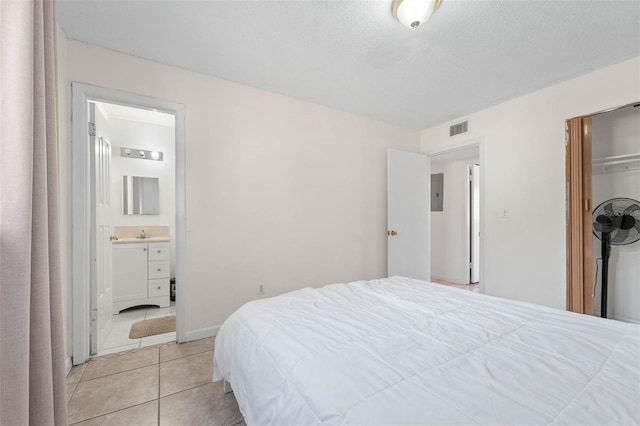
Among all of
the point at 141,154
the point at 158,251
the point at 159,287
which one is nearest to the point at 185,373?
the point at 159,287

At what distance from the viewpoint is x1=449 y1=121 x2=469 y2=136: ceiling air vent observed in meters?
3.49

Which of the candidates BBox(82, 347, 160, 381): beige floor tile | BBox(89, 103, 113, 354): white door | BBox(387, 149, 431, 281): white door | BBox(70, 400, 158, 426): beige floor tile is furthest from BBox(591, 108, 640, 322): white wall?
BBox(89, 103, 113, 354): white door

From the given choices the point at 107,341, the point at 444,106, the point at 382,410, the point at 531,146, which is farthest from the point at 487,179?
the point at 107,341

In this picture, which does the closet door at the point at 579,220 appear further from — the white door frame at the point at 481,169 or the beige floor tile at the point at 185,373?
the beige floor tile at the point at 185,373

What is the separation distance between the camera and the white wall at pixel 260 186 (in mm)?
2438

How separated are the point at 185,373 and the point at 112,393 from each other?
405 millimetres

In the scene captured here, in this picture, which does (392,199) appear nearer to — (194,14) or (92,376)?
(194,14)

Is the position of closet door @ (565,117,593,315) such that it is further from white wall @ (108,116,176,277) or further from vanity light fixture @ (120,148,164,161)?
vanity light fixture @ (120,148,164,161)

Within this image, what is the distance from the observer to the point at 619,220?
7.80 feet

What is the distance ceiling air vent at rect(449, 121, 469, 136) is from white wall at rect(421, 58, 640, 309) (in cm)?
9

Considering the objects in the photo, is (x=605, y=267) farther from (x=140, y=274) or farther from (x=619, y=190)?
(x=140, y=274)

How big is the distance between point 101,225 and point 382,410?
8.84ft

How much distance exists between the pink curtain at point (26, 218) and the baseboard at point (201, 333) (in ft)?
5.08

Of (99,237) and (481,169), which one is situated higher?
(481,169)
